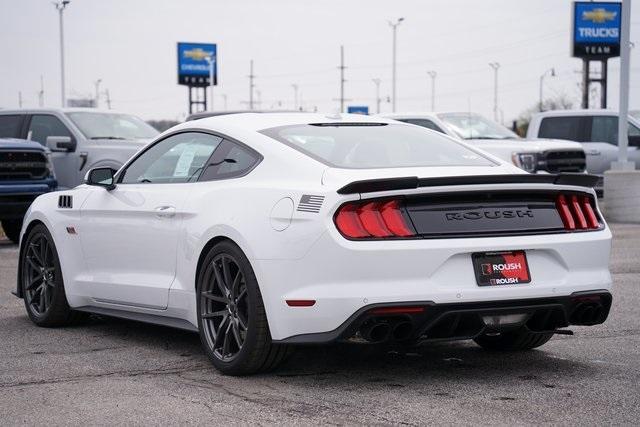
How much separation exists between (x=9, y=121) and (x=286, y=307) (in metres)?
14.0

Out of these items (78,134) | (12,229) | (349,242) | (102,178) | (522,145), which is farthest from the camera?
(522,145)

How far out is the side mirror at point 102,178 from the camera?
7887 mm

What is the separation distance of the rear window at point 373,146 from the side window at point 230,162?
7.2 inches

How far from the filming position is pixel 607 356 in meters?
6.92

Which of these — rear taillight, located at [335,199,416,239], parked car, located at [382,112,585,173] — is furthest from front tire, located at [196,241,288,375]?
parked car, located at [382,112,585,173]

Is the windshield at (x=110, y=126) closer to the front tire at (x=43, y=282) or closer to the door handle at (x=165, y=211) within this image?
the front tire at (x=43, y=282)

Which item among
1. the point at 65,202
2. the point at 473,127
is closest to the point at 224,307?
the point at 65,202

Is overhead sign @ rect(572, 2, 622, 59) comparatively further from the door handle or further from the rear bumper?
the rear bumper

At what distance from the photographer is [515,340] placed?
7.10 meters

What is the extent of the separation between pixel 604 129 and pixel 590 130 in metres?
0.33

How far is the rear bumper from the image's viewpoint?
19.1 ft

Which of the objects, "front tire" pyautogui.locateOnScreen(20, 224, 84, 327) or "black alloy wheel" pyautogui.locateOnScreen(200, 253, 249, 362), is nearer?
"black alloy wheel" pyautogui.locateOnScreen(200, 253, 249, 362)

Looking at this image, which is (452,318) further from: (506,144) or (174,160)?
(506,144)

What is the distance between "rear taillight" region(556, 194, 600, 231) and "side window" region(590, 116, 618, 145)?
18066 mm
